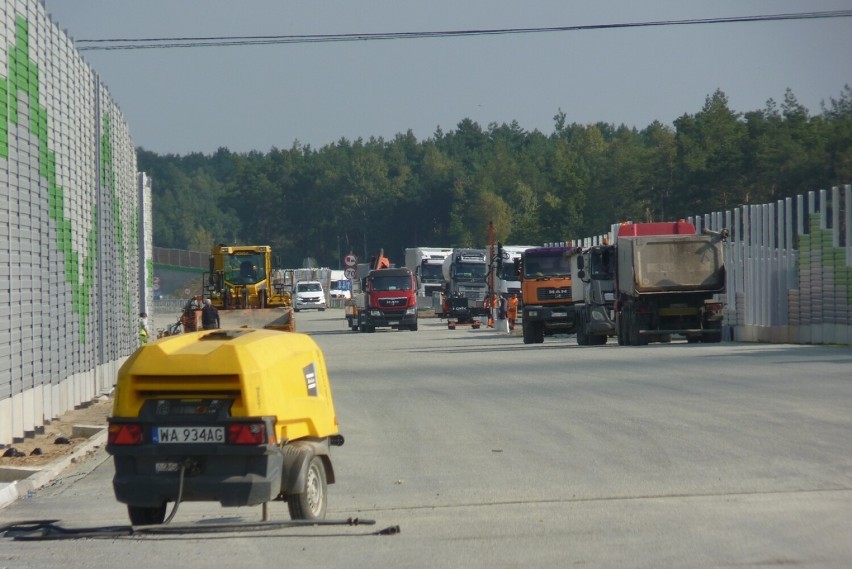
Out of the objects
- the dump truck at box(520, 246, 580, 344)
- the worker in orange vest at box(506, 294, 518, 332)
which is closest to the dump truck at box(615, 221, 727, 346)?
the dump truck at box(520, 246, 580, 344)

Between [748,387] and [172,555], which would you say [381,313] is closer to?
[748,387]

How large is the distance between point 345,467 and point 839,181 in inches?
2912

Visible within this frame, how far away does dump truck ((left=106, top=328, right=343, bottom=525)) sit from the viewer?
8.82m

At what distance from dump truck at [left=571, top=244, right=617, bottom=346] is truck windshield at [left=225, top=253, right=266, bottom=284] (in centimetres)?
1057

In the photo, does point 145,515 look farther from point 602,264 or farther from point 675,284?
point 602,264

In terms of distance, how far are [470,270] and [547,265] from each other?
19.6 m

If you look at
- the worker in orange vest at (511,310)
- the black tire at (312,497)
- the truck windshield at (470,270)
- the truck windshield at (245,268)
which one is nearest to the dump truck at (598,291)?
the truck windshield at (245,268)

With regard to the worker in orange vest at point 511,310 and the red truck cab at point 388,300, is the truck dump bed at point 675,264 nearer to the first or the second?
the worker in orange vest at point 511,310

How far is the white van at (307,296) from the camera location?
95.6m

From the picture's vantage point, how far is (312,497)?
9703 millimetres

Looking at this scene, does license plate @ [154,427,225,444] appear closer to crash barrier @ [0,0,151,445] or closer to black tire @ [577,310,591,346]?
crash barrier @ [0,0,151,445]

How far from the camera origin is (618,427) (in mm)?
15664

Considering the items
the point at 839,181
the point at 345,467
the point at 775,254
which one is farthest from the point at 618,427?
the point at 839,181

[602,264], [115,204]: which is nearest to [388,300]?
[602,264]
